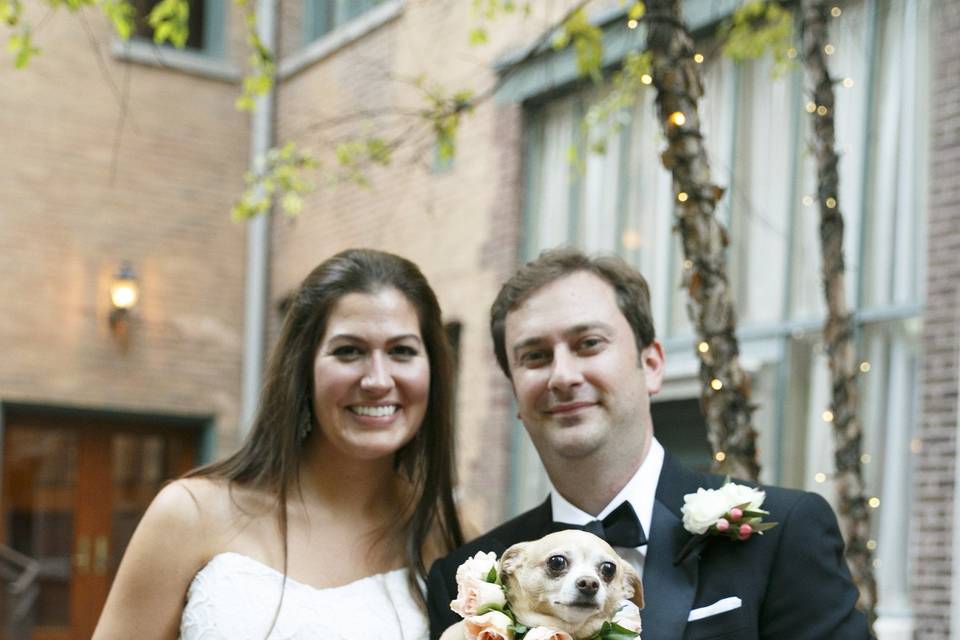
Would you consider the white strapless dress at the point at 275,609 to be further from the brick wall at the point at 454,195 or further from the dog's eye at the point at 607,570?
the brick wall at the point at 454,195

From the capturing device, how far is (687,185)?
4.25 metres

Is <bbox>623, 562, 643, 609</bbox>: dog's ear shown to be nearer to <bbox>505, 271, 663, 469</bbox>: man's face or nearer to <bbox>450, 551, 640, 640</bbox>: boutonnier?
<bbox>450, 551, 640, 640</bbox>: boutonnier

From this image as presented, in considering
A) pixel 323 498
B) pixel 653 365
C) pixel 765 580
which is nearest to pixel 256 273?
pixel 323 498

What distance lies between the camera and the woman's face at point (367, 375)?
3.78 metres

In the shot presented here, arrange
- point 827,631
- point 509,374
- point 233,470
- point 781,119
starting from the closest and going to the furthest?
point 827,631 → point 509,374 → point 233,470 → point 781,119

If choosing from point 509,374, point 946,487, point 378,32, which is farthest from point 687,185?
point 378,32

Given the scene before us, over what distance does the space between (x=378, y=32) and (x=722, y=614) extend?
10523 millimetres

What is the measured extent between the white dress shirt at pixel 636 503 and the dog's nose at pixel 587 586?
18.8 inches

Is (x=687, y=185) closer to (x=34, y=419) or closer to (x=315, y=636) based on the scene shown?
(x=315, y=636)

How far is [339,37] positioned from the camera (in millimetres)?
13430

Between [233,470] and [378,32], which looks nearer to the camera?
[233,470]

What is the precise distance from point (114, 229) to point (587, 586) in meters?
11.4

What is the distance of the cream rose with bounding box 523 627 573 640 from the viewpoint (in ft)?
Result: 8.95

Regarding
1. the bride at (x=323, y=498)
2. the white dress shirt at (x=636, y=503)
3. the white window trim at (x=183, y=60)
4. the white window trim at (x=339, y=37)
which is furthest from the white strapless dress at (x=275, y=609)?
the white window trim at (x=183, y=60)
